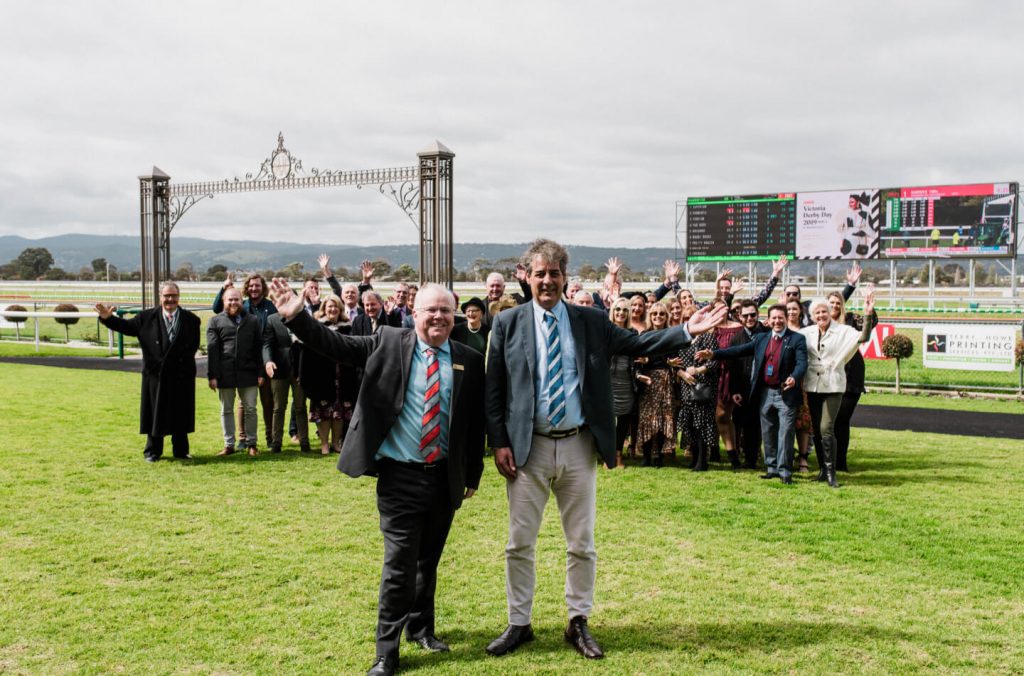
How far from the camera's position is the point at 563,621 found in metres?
4.82

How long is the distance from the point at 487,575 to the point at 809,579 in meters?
2.03

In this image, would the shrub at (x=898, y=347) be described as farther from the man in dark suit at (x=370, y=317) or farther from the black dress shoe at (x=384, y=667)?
the black dress shoe at (x=384, y=667)

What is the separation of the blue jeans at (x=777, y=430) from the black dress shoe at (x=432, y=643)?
4.87 metres

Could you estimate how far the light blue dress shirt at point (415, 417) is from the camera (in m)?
4.24

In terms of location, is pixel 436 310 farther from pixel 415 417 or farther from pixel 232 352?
pixel 232 352

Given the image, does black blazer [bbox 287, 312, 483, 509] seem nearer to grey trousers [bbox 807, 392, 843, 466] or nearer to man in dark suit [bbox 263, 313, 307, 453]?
grey trousers [bbox 807, 392, 843, 466]

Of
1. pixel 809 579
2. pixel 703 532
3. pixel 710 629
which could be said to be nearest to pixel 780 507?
pixel 703 532

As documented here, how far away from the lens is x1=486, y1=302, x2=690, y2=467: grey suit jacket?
4.33 m

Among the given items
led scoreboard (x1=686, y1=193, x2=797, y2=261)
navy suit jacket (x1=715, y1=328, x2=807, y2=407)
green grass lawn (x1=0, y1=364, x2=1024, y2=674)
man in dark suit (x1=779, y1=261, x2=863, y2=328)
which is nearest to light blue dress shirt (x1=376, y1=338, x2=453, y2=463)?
green grass lawn (x1=0, y1=364, x2=1024, y2=674)

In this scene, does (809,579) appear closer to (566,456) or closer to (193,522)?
(566,456)

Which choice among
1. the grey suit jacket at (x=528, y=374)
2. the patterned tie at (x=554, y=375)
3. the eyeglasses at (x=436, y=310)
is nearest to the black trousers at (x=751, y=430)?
the grey suit jacket at (x=528, y=374)

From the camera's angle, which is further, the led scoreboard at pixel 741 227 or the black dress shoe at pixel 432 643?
the led scoreboard at pixel 741 227

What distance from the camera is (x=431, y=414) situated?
14.0 feet

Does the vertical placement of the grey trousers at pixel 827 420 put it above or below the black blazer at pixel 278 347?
below
